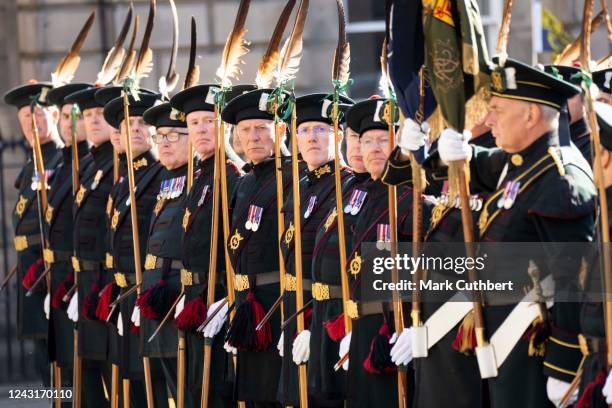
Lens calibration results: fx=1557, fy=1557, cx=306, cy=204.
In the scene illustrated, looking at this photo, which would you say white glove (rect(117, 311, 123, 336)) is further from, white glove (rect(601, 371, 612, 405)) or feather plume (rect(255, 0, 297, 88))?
white glove (rect(601, 371, 612, 405))

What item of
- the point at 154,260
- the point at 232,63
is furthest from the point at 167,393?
the point at 232,63

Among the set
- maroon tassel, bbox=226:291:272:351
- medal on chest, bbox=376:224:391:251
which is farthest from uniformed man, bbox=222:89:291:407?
medal on chest, bbox=376:224:391:251

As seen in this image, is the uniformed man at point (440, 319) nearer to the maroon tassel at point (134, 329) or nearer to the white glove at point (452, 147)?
the white glove at point (452, 147)

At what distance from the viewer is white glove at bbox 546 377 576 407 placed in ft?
16.8

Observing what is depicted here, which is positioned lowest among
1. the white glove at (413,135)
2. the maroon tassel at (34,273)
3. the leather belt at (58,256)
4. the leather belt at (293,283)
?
the leather belt at (293,283)

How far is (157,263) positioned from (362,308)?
→ 6.97ft

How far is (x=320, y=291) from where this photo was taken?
22.6 feet

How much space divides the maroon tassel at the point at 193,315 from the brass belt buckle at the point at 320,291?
120 cm

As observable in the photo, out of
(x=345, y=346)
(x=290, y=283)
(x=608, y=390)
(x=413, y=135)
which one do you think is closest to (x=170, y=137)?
(x=290, y=283)

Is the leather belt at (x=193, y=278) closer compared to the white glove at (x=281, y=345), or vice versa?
the white glove at (x=281, y=345)

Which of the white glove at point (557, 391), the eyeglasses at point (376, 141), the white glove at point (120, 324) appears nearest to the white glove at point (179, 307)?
the white glove at point (120, 324)

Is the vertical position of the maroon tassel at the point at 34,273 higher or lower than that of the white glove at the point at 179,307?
higher

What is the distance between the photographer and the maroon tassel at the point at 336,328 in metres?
6.73

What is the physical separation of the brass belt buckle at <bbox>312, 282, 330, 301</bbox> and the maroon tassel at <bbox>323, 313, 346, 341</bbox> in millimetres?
119
